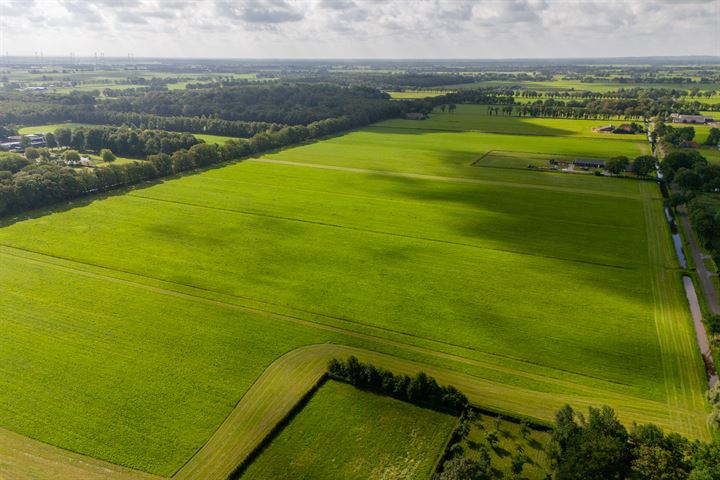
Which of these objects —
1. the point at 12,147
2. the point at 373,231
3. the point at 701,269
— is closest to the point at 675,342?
the point at 701,269

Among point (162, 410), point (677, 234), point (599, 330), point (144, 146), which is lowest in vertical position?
point (162, 410)

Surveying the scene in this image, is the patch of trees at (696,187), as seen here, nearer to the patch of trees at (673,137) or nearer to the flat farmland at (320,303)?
the flat farmland at (320,303)

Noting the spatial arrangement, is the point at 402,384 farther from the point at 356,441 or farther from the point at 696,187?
the point at 696,187

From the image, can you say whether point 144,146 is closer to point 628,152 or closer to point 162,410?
point 162,410

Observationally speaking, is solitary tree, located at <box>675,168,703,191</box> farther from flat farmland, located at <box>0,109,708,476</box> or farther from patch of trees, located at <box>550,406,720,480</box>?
patch of trees, located at <box>550,406,720,480</box>

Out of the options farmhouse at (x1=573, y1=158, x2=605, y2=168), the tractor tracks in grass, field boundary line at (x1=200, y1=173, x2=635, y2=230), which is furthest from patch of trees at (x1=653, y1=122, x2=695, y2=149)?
the tractor tracks in grass

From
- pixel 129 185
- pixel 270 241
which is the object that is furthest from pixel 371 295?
pixel 129 185

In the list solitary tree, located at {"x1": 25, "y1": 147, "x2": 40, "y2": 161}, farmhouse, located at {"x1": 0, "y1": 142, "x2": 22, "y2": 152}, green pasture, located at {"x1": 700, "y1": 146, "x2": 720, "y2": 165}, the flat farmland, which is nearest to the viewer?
the flat farmland
